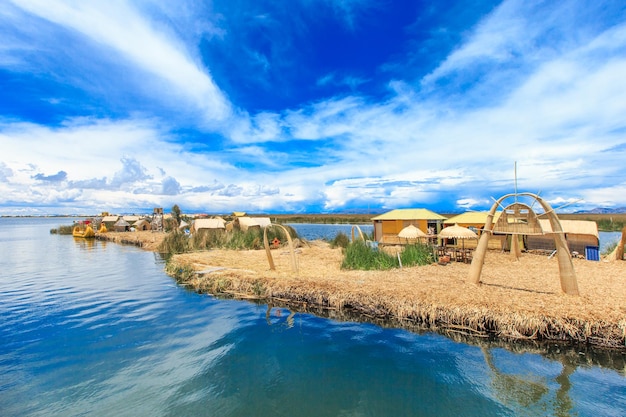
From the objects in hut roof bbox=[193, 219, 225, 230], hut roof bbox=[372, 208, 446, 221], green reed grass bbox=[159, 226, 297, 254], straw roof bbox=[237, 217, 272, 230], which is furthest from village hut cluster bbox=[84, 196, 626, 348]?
straw roof bbox=[237, 217, 272, 230]

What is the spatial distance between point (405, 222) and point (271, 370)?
2288cm

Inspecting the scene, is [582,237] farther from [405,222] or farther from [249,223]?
[249,223]

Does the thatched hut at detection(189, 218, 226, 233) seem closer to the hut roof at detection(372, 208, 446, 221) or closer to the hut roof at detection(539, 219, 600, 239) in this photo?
the hut roof at detection(372, 208, 446, 221)

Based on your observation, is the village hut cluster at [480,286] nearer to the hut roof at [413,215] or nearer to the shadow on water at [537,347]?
the shadow on water at [537,347]

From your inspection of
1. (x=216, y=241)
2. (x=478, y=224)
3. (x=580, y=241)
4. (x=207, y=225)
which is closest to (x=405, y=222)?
(x=478, y=224)

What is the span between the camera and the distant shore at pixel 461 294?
8.38m

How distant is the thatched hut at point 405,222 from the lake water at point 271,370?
18704 mm

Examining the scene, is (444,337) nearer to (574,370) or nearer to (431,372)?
(431,372)

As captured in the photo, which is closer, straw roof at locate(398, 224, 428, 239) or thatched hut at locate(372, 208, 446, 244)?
straw roof at locate(398, 224, 428, 239)

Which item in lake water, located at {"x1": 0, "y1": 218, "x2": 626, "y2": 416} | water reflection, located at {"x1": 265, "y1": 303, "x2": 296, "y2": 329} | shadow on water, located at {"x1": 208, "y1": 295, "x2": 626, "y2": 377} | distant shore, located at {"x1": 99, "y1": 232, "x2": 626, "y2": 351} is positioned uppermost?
distant shore, located at {"x1": 99, "y1": 232, "x2": 626, "y2": 351}

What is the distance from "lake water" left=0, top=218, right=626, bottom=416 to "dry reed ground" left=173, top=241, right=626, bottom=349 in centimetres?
66

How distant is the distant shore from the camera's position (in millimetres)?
8383

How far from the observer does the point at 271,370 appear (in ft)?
26.0

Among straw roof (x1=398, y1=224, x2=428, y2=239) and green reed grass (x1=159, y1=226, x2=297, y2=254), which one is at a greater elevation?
straw roof (x1=398, y1=224, x2=428, y2=239)
